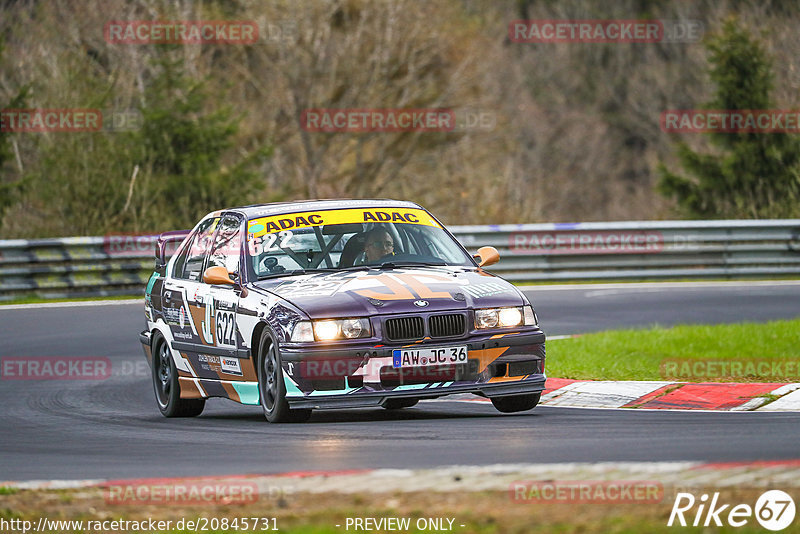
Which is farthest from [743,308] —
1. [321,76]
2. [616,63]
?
[616,63]

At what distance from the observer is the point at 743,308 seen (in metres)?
20.5

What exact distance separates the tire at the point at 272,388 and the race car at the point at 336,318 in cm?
1

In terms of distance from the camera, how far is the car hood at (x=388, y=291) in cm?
1005

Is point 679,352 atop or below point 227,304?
below

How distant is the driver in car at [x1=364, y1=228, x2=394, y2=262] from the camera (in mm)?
11242

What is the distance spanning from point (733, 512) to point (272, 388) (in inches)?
195

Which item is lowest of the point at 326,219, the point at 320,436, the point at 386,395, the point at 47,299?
the point at 47,299

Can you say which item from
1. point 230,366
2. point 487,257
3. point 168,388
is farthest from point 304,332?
point 168,388

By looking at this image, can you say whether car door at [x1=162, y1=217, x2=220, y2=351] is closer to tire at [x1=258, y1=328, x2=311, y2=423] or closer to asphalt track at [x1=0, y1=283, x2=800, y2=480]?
asphalt track at [x1=0, y1=283, x2=800, y2=480]

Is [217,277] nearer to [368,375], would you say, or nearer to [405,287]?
[405,287]

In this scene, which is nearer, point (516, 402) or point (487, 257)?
point (516, 402)

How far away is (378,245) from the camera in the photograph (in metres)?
11.4

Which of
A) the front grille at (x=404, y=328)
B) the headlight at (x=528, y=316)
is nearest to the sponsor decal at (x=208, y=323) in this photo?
the front grille at (x=404, y=328)

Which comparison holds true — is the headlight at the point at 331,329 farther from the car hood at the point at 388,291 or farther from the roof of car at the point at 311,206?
the roof of car at the point at 311,206
